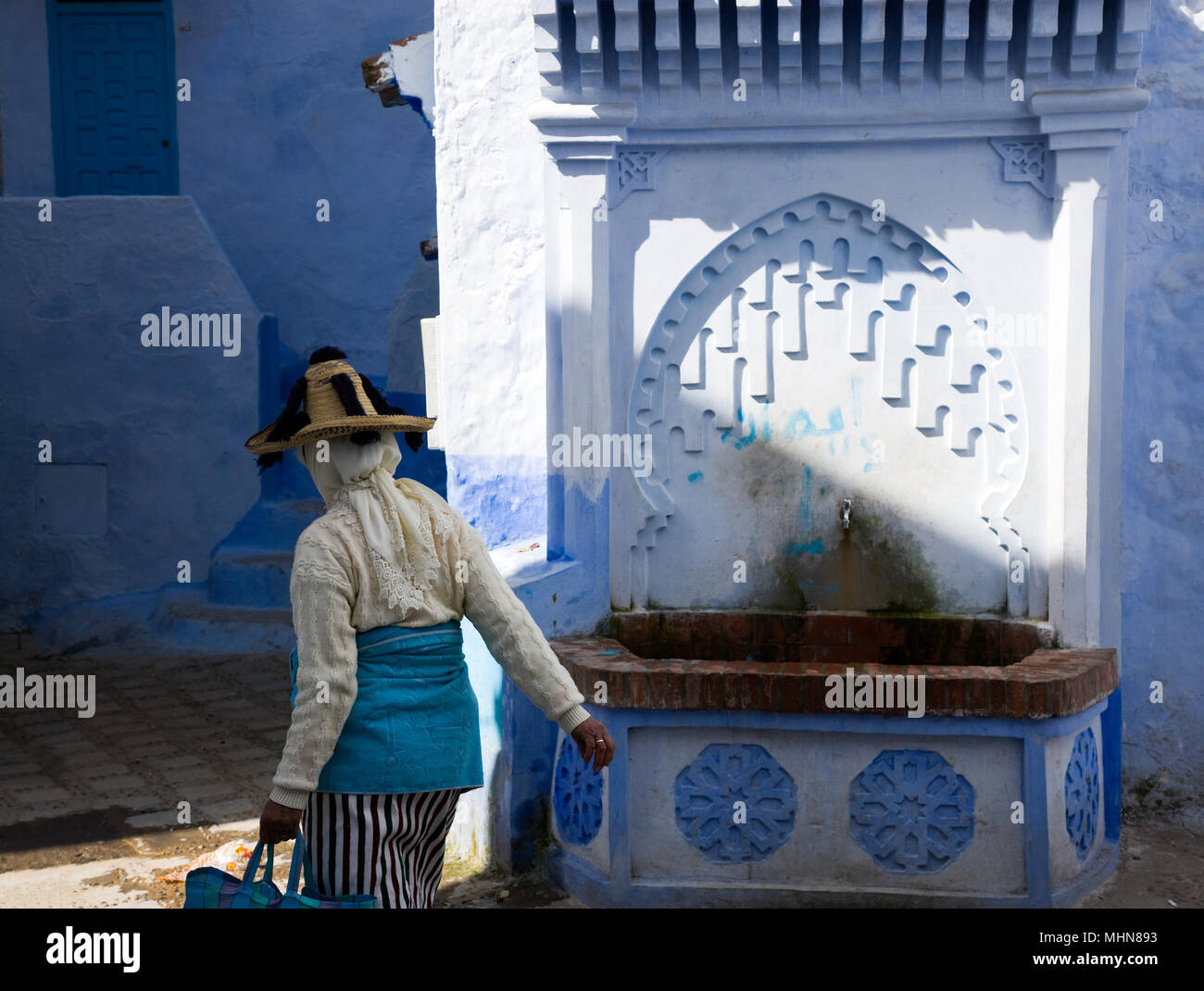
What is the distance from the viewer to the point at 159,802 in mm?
5836

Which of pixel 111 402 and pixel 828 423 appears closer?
pixel 828 423

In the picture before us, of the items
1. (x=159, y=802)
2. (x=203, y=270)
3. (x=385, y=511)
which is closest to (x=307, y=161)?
(x=203, y=270)

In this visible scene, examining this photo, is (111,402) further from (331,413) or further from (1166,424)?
(1166,424)

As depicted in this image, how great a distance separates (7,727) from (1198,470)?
6161mm

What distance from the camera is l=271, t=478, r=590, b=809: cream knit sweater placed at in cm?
284

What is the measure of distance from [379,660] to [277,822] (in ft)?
1.38

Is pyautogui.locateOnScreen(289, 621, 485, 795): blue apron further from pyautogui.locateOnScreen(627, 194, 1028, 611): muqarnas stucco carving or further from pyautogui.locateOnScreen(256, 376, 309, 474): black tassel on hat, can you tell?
pyautogui.locateOnScreen(627, 194, 1028, 611): muqarnas stucco carving

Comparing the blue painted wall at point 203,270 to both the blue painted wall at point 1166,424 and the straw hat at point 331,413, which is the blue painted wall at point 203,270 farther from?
the straw hat at point 331,413

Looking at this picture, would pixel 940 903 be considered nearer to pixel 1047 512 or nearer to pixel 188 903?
pixel 1047 512

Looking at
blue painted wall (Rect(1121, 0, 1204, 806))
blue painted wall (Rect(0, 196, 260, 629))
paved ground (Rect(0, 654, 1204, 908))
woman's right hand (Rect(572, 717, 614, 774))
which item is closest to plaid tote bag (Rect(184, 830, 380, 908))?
woman's right hand (Rect(572, 717, 614, 774))

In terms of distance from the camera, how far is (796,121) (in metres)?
4.81

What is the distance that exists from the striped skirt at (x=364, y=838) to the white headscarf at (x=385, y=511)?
0.46m

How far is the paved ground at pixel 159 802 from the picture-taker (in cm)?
473
